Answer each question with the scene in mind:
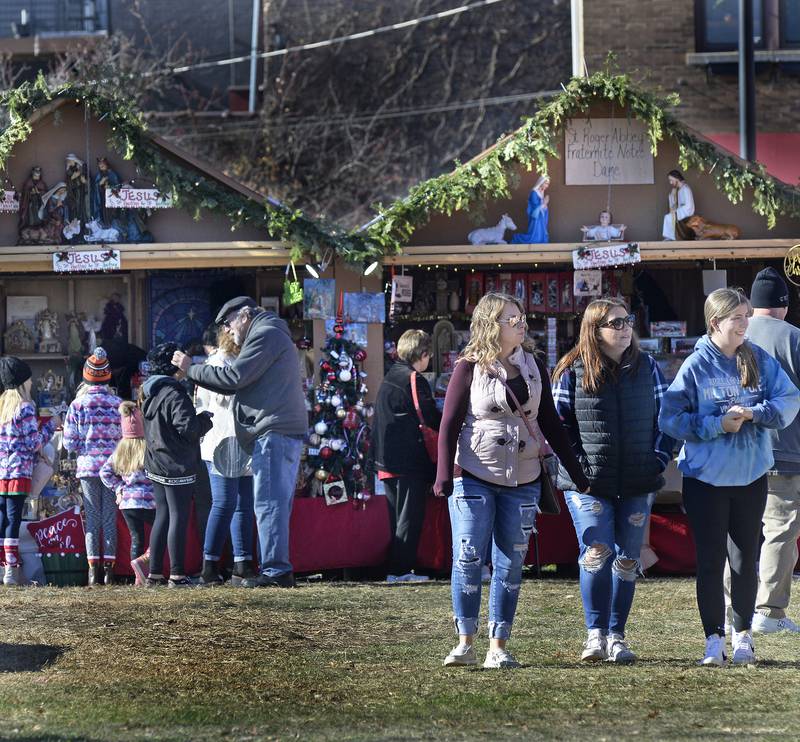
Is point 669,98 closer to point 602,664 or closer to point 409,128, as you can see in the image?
point 602,664

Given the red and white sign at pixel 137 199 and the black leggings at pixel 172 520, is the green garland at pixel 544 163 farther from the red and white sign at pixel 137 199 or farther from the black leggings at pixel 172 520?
the black leggings at pixel 172 520

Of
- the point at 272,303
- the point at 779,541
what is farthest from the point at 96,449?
the point at 779,541

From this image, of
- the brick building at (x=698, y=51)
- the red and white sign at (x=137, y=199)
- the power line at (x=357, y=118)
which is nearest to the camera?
the red and white sign at (x=137, y=199)

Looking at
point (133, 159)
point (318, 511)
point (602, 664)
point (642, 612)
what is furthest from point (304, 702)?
point (133, 159)

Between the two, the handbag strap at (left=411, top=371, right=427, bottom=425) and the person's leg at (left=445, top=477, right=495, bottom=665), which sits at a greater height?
the handbag strap at (left=411, top=371, right=427, bottom=425)

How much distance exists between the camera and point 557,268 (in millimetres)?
12633

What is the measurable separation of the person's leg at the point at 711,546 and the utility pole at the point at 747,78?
9369 millimetres

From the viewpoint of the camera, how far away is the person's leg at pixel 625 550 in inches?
262

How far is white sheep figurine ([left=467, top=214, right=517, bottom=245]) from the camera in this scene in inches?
456

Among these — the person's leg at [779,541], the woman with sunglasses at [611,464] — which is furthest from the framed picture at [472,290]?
Answer: the woman with sunglasses at [611,464]

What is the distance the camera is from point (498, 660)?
6508 mm

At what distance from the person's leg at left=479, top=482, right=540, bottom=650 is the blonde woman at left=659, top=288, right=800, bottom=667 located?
78 cm

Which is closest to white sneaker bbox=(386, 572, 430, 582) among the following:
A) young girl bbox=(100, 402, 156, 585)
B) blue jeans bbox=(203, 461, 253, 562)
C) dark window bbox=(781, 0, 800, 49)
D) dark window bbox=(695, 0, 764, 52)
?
blue jeans bbox=(203, 461, 253, 562)

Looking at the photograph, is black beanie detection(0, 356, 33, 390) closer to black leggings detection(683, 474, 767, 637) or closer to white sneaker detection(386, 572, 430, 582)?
white sneaker detection(386, 572, 430, 582)
